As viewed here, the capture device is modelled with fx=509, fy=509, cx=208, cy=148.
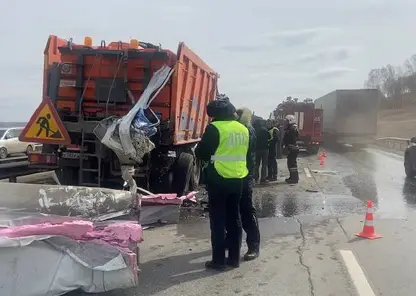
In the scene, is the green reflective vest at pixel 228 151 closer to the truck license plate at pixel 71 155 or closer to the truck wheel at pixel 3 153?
the truck license plate at pixel 71 155

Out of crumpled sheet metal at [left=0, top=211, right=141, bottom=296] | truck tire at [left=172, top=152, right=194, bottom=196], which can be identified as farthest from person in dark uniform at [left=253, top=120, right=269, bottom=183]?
crumpled sheet metal at [left=0, top=211, right=141, bottom=296]

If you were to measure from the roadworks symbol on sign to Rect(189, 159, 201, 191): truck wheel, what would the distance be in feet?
9.94

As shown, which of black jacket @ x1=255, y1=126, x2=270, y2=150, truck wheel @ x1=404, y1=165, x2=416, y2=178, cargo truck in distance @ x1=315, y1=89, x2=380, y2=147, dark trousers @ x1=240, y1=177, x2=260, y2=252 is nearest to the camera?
dark trousers @ x1=240, y1=177, x2=260, y2=252

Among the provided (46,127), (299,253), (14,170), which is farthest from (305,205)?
(14,170)

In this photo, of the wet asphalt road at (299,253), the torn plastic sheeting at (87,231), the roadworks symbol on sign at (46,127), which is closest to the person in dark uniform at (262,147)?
the wet asphalt road at (299,253)

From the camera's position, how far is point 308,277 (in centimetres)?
530

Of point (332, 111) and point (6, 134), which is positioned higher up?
point (332, 111)

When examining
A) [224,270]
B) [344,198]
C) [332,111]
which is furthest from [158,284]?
[332,111]

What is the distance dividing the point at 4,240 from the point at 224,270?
7.93ft

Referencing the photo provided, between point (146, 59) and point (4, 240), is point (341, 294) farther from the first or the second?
point (146, 59)

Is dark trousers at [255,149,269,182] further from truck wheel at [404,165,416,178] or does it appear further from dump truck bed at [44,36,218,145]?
truck wheel at [404,165,416,178]

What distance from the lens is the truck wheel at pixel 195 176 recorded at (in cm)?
1024

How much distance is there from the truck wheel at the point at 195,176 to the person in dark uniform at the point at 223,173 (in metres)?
4.29

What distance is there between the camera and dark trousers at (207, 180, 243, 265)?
5621mm
